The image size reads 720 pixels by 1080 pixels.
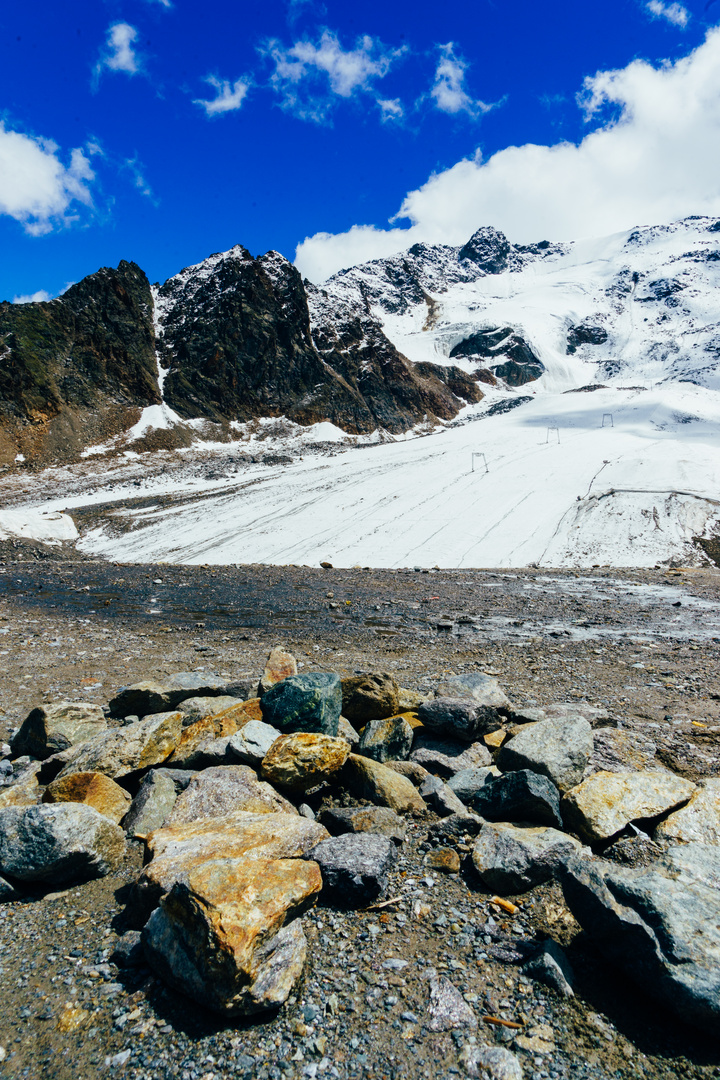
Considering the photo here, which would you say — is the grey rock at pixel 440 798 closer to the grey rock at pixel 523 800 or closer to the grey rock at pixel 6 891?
the grey rock at pixel 523 800

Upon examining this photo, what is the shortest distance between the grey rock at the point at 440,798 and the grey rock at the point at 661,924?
1322 mm

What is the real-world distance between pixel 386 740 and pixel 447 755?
2.34ft

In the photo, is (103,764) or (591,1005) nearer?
(591,1005)

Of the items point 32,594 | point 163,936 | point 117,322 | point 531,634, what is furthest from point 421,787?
point 117,322

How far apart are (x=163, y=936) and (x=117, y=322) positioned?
7053 cm

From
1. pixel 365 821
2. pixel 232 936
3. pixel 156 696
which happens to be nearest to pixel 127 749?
pixel 156 696

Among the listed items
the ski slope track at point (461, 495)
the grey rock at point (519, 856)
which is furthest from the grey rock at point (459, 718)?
the ski slope track at point (461, 495)

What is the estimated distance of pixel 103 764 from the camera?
477cm

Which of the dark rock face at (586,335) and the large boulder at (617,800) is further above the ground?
the dark rock face at (586,335)

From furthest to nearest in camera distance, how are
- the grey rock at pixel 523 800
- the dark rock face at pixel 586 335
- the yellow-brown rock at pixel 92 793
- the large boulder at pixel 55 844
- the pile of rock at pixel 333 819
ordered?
the dark rock face at pixel 586 335 < the yellow-brown rock at pixel 92 793 < the grey rock at pixel 523 800 < the large boulder at pixel 55 844 < the pile of rock at pixel 333 819

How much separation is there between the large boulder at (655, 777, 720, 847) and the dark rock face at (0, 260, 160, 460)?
51.5 metres

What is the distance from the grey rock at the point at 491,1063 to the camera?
2506 millimetres

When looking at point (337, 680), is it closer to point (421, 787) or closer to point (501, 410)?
point (421, 787)

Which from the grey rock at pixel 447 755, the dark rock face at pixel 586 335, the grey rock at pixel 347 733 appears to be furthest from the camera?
the dark rock face at pixel 586 335
